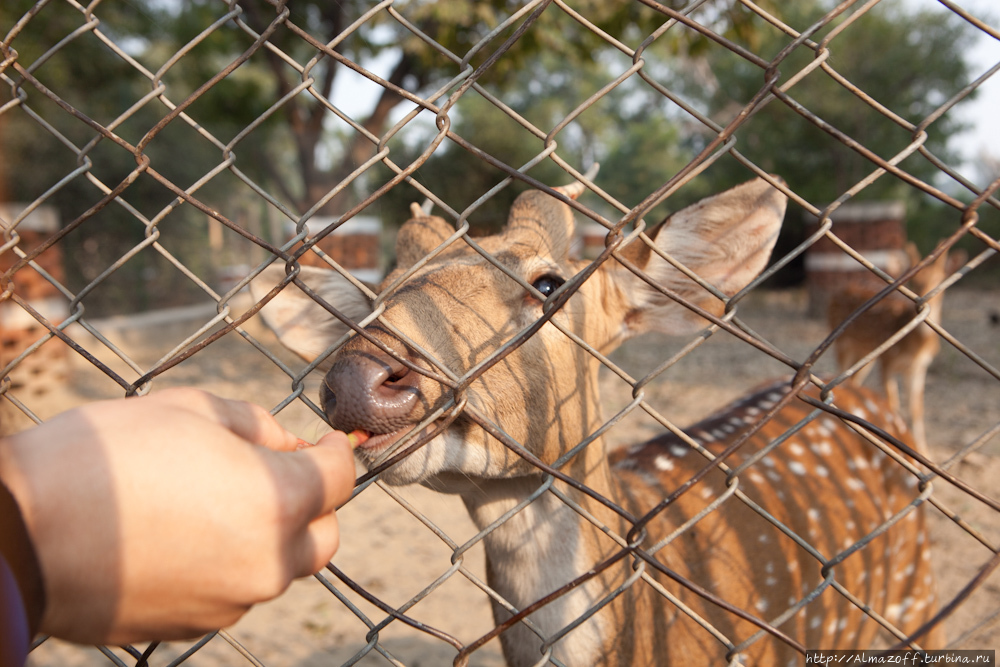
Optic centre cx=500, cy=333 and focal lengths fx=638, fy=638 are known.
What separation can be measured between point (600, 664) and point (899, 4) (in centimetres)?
1817

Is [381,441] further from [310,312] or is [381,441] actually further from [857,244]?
[857,244]

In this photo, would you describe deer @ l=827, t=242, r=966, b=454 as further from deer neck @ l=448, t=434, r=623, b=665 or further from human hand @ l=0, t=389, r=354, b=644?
human hand @ l=0, t=389, r=354, b=644

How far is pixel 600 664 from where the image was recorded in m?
1.71

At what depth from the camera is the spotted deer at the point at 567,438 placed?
47.5 inches

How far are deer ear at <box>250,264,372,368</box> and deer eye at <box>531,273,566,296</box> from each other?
1.64ft

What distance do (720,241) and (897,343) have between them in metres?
4.46

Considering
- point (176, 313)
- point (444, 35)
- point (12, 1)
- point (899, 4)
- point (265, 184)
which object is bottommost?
point (176, 313)

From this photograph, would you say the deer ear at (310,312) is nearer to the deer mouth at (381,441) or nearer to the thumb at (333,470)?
the deer mouth at (381,441)

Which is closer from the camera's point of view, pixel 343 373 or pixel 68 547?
pixel 68 547

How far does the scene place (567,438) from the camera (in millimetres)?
1732

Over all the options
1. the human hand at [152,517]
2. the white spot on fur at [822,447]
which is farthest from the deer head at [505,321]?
the white spot on fur at [822,447]

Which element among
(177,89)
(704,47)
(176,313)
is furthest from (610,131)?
(704,47)

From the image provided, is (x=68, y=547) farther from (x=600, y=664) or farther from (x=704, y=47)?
(x=704, y=47)

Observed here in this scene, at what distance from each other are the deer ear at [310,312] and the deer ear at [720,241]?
32.9 inches
